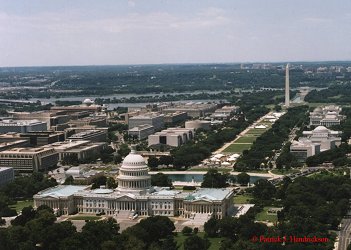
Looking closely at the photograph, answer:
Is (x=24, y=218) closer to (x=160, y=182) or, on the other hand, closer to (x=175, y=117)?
(x=160, y=182)

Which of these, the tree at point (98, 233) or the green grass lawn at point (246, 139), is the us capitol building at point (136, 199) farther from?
the green grass lawn at point (246, 139)

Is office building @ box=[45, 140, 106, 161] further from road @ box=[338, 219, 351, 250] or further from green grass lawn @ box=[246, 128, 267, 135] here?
road @ box=[338, 219, 351, 250]

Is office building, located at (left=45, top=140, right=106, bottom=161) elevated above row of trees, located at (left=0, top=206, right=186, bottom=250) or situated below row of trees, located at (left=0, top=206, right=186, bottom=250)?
below

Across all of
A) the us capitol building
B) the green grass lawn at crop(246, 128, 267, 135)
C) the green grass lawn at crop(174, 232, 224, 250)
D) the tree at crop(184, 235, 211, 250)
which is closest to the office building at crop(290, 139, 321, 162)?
the green grass lawn at crop(246, 128, 267, 135)

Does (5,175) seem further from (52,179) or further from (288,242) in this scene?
(288,242)

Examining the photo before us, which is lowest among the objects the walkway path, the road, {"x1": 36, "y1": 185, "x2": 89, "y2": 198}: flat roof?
the walkway path

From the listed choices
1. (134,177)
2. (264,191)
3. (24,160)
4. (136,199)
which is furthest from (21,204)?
(264,191)
